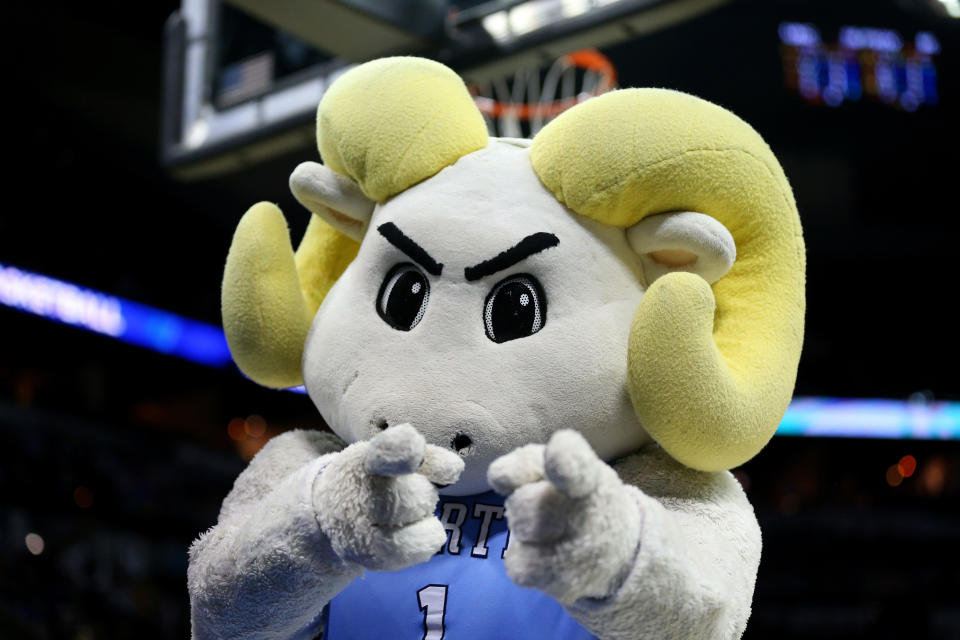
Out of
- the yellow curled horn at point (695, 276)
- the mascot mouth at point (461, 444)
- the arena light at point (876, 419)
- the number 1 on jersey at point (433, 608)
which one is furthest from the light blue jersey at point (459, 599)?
the arena light at point (876, 419)

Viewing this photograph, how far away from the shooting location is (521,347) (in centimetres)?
120

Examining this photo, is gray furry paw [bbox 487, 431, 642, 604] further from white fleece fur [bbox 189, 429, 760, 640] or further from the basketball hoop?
the basketball hoop

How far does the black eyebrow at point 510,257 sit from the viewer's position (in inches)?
48.5

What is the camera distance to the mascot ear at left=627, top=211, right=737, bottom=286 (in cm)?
121

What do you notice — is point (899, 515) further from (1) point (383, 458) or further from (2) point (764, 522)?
(1) point (383, 458)

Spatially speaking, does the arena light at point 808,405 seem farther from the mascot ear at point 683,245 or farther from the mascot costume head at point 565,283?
the mascot ear at point 683,245

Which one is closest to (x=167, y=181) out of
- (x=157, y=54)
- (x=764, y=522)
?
(x=157, y=54)

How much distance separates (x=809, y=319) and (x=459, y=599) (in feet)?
27.3

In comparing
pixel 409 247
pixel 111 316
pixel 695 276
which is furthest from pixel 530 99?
pixel 111 316

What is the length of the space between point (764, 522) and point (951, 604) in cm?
134

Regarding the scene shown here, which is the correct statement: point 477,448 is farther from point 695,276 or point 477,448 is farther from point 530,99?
point 530,99

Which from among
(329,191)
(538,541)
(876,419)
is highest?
(329,191)

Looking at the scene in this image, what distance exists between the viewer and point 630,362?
1.19m

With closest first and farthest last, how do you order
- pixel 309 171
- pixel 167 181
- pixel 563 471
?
pixel 563 471
pixel 309 171
pixel 167 181
